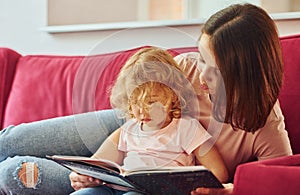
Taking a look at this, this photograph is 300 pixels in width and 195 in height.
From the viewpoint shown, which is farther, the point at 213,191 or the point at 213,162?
the point at 213,162

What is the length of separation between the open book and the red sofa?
1.39ft

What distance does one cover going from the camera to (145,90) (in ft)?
5.00

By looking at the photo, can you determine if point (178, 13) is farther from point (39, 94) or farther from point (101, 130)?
point (101, 130)

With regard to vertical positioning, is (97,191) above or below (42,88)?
below

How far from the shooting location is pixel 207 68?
60.7 inches

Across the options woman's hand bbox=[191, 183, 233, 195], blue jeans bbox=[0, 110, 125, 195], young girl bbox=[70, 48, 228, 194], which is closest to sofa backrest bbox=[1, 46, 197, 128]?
blue jeans bbox=[0, 110, 125, 195]

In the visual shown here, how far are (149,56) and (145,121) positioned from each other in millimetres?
175

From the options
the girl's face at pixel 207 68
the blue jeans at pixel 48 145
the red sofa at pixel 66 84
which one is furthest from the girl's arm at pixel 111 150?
the girl's face at pixel 207 68

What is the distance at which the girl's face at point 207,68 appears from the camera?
153cm

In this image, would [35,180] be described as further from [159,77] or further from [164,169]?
[164,169]

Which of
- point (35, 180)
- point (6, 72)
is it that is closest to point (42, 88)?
point (6, 72)

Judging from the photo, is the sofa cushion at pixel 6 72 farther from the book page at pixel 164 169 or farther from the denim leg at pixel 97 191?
the book page at pixel 164 169

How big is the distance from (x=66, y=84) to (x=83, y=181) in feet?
2.33

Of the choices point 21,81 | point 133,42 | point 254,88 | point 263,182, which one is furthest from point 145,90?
point 21,81
